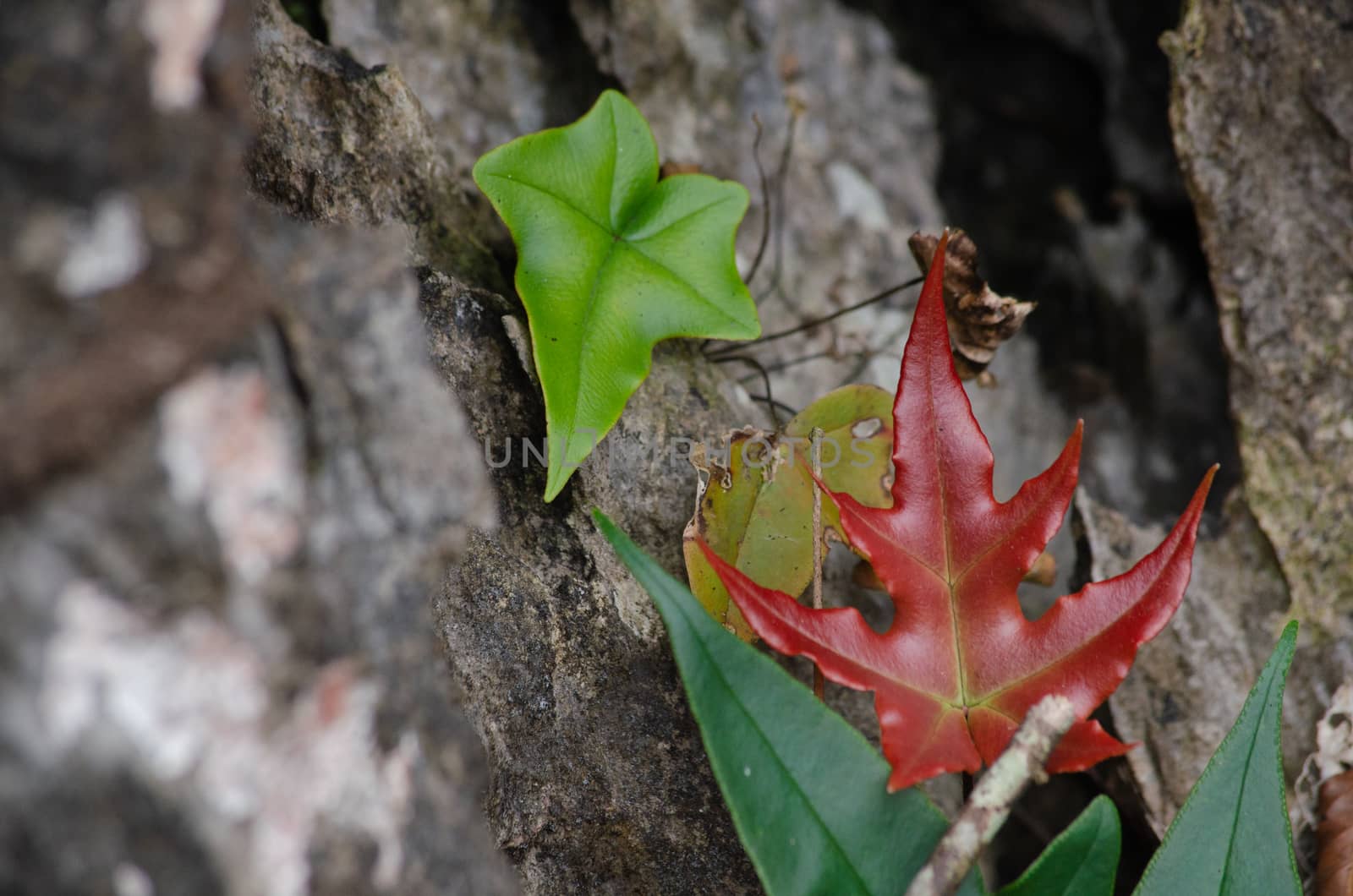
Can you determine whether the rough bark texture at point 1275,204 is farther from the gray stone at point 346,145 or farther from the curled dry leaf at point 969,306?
the gray stone at point 346,145

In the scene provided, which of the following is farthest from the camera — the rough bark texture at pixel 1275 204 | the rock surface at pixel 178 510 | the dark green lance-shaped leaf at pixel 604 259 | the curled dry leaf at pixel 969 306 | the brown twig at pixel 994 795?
the rough bark texture at pixel 1275 204

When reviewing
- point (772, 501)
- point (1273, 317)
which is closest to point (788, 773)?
point (772, 501)

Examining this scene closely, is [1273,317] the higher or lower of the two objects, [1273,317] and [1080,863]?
the higher

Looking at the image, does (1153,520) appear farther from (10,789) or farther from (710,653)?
(10,789)

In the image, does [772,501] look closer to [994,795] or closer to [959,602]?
[959,602]

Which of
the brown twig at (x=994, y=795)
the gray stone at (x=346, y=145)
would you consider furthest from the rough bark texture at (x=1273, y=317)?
the gray stone at (x=346, y=145)

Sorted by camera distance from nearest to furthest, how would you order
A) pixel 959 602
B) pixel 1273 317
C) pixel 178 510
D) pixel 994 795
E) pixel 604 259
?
pixel 178 510 → pixel 994 795 → pixel 959 602 → pixel 604 259 → pixel 1273 317

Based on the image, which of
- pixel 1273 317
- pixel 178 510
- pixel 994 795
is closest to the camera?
pixel 178 510
